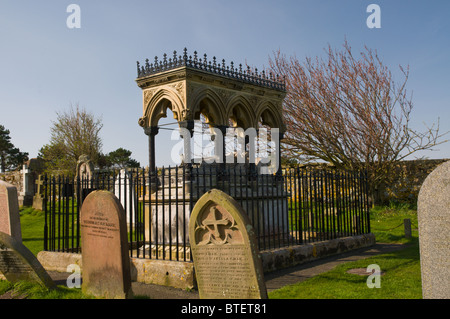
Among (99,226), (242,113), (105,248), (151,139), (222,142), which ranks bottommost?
(105,248)

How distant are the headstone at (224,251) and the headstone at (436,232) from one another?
189 centimetres

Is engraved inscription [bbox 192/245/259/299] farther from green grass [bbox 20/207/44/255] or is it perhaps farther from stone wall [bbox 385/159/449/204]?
stone wall [bbox 385/159/449/204]

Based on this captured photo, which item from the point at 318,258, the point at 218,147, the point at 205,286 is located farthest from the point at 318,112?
the point at 205,286

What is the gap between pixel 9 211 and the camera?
8.95 m

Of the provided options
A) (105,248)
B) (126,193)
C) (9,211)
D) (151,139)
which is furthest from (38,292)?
(126,193)

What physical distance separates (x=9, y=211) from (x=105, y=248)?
400 centimetres

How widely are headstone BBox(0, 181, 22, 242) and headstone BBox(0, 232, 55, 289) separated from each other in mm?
2271

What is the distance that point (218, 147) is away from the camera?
35.9ft

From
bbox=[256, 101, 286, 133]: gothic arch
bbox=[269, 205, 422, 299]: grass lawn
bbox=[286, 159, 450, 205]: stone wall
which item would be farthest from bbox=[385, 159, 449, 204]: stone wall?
bbox=[256, 101, 286, 133]: gothic arch

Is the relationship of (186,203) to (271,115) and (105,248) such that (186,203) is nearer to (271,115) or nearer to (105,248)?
(105,248)

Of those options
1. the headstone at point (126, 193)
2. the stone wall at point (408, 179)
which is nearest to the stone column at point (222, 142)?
the headstone at point (126, 193)

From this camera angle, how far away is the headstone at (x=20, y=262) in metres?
6.66
